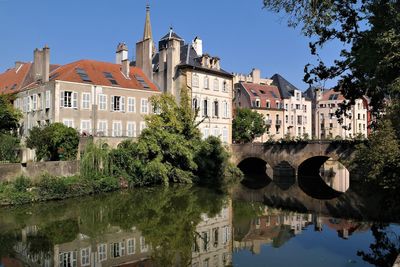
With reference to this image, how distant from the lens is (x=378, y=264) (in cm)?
1294

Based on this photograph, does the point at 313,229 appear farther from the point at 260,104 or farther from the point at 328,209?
the point at 260,104

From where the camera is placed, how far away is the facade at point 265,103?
59.7 meters

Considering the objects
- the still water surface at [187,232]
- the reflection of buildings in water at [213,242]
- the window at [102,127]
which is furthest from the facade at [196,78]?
the reflection of buildings in water at [213,242]

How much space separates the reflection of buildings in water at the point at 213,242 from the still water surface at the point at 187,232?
0.04m

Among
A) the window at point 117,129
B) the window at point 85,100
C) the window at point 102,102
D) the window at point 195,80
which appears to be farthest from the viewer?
the window at point 195,80

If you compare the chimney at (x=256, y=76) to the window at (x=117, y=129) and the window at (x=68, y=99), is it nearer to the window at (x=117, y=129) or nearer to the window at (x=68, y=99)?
the window at (x=117, y=129)

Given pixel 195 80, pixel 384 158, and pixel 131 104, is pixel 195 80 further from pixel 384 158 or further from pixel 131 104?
pixel 384 158

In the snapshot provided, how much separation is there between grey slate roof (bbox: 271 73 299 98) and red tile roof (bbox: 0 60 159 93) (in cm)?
2818

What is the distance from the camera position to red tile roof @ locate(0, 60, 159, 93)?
120ft

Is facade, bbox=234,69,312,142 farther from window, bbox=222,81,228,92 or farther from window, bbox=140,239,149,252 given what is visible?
window, bbox=140,239,149,252

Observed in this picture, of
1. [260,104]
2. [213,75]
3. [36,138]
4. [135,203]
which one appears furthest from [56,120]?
[260,104]

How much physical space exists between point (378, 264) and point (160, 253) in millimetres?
7116

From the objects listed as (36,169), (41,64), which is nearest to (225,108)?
(41,64)

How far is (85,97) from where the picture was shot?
35594 millimetres
